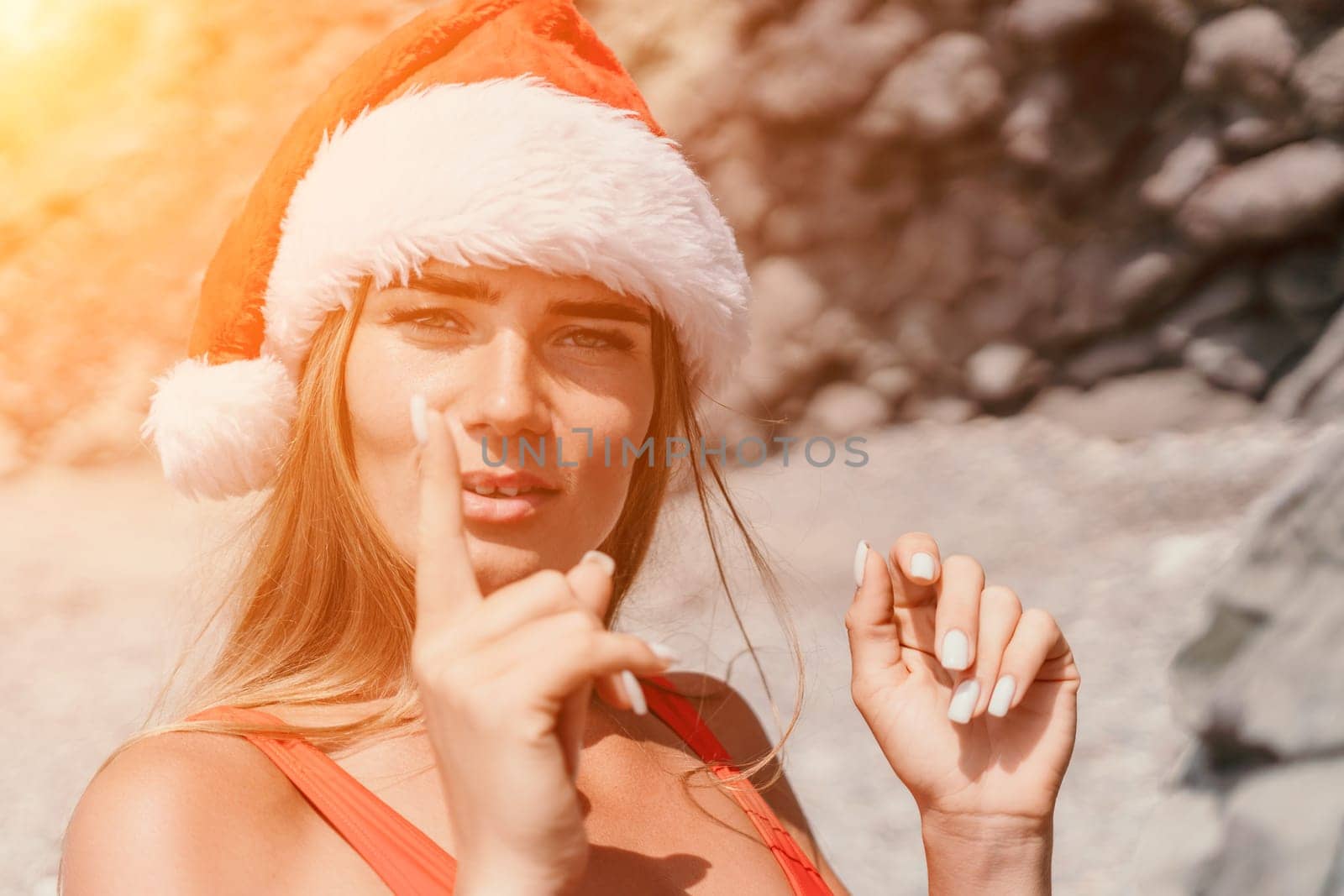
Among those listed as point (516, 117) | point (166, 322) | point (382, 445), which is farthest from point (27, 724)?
point (516, 117)

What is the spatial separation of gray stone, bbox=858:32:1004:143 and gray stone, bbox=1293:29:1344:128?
1.88 ft

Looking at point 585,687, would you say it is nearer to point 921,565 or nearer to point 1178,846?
point 921,565

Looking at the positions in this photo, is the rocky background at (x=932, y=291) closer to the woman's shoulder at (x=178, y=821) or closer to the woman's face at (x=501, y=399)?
the woman's shoulder at (x=178, y=821)

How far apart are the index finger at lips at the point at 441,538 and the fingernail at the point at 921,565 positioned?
41 centimetres

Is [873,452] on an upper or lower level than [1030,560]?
upper

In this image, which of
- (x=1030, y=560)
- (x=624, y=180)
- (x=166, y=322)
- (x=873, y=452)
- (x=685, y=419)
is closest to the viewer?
(x=624, y=180)

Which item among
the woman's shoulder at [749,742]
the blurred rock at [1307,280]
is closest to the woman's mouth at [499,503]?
the woman's shoulder at [749,742]

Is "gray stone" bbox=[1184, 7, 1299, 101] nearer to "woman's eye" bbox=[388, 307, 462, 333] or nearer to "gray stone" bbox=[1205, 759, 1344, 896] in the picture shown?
"gray stone" bbox=[1205, 759, 1344, 896]

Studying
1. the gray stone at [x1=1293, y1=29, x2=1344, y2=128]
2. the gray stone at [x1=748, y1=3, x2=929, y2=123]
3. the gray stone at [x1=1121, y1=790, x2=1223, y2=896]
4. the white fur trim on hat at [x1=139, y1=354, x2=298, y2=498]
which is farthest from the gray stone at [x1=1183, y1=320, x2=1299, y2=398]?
the white fur trim on hat at [x1=139, y1=354, x2=298, y2=498]

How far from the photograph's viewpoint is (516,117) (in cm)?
96

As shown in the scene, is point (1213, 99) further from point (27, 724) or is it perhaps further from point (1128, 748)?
point (27, 724)

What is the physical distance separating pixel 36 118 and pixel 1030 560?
6.97ft

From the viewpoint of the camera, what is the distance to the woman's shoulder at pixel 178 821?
29.2 inches

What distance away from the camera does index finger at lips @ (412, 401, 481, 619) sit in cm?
65
